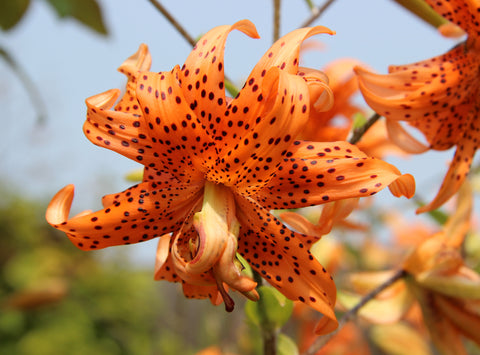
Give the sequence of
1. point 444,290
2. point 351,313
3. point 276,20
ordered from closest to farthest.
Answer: point 276,20
point 351,313
point 444,290

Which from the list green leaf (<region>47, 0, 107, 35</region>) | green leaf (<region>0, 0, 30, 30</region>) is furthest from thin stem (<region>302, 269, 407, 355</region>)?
green leaf (<region>0, 0, 30, 30</region>)

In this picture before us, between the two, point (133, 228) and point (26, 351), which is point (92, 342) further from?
point (133, 228)

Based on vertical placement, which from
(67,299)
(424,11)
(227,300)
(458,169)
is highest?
(424,11)

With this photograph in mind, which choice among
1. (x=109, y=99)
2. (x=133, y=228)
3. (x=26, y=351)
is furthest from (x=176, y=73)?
(x=26, y=351)

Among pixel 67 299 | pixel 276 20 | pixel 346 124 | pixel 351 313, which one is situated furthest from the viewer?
pixel 67 299

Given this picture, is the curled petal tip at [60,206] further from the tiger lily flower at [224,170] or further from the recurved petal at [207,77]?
the recurved petal at [207,77]

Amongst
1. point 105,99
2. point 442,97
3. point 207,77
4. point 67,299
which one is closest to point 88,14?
point 105,99

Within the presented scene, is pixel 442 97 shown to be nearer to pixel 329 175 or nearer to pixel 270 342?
pixel 329 175

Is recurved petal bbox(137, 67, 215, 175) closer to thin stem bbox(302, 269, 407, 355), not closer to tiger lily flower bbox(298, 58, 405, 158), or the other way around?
thin stem bbox(302, 269, 407, 355)
